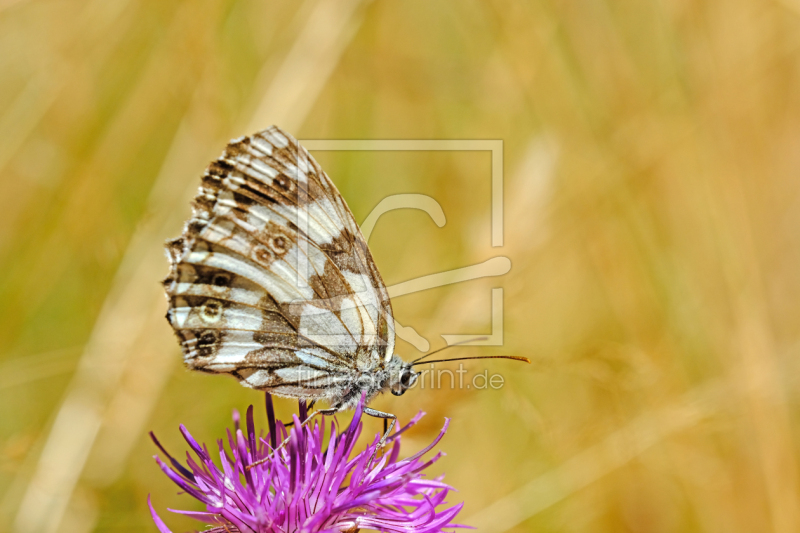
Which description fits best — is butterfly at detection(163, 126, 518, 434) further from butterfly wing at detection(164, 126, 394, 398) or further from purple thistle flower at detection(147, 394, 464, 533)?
purple thistle flower at detection(147, 394, 464, 533)

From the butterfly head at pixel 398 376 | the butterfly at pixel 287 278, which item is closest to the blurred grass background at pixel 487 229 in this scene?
the butterfly head at pixel 398 376

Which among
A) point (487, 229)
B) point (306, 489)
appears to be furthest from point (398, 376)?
point (487, 229)

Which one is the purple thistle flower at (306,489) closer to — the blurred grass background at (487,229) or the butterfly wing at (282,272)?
the butterfly wing at (282,272)

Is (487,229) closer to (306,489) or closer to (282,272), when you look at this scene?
(282,272)

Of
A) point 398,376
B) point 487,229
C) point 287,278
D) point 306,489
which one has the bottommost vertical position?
point 306,489

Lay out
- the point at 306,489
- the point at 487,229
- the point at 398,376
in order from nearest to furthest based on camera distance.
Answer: the point at 306,489 < the point at 398,376 < the point at 487,229

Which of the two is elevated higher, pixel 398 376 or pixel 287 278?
pixel 287 278

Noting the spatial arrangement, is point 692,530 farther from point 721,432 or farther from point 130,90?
point 130,90
